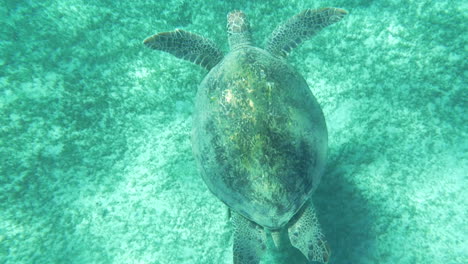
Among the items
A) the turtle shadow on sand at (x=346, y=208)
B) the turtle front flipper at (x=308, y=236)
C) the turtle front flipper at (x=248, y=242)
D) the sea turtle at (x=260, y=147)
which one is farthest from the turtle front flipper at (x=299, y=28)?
the turtle front flipper at (x=248, y=242)

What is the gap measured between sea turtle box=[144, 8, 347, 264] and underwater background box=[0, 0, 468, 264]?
2.44ft

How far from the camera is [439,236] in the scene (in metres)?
2.53

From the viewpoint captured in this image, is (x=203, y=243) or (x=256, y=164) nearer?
(x=256, y=164)

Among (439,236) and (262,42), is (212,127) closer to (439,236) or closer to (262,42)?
(262,42)

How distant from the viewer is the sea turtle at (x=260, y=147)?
1737 mm

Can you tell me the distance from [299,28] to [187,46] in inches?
53.5

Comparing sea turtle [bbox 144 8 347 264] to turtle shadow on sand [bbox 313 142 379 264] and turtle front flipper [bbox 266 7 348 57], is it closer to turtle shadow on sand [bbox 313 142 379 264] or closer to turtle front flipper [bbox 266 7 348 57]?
turtle shadow on sand [bbox 313 142 379 264]

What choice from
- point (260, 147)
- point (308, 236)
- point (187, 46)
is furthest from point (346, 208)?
point (187, 46)

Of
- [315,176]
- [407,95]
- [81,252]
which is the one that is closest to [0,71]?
[81,252]

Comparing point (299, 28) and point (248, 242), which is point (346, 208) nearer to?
point (248, 242)

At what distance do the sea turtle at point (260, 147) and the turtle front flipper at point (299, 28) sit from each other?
827 mm

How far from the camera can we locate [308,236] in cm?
218

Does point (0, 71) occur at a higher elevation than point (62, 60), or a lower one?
lower

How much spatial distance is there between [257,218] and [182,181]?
49.6 inches
